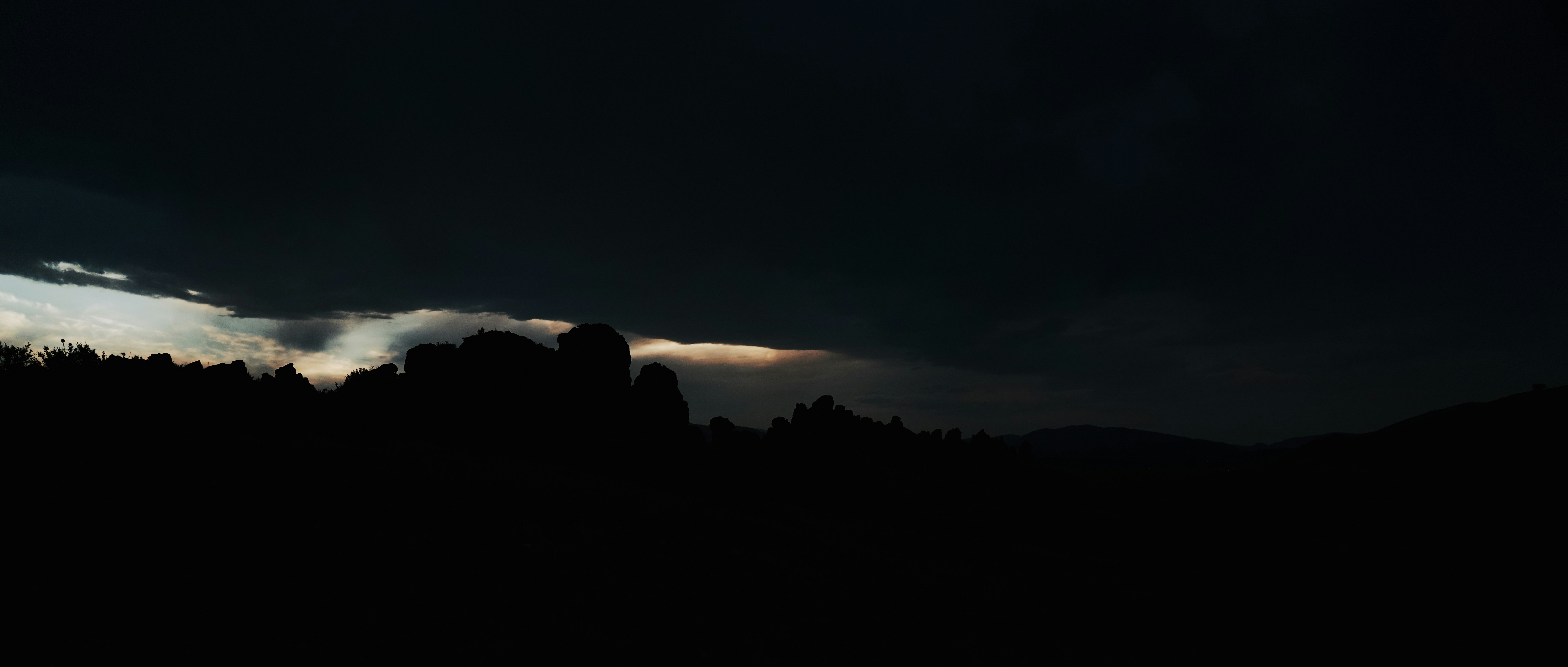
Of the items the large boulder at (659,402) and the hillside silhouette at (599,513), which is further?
the large boulder at (659,402)

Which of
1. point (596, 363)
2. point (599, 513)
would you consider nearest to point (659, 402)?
point (596, 363)

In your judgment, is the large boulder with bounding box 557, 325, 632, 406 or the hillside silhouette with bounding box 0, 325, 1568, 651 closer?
the hillside silhouette with bounding box 0, 325, 1568, 651

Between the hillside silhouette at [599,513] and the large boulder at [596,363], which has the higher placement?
the large boulder at [596,363]

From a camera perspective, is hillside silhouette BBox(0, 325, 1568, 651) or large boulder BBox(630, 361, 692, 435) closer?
hillside silhouette BBox(0, 325, 1568, 651)

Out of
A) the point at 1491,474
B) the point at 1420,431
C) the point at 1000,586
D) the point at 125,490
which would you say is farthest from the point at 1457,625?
the point at 1420,431

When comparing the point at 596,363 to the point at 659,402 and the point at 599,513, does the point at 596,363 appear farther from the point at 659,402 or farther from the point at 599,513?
the point at 599,513

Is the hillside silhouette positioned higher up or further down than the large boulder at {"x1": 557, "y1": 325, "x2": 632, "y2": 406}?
further down

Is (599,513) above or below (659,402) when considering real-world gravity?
below

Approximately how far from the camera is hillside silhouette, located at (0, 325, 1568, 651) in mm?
14648

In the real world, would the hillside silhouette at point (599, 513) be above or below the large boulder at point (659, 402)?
below

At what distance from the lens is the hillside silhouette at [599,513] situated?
1465 centimetres

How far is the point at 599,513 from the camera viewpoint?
26.0m

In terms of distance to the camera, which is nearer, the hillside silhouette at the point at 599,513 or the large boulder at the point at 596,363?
the hillside silhouette at the point at 599,513

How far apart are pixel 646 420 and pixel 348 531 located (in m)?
49.9
